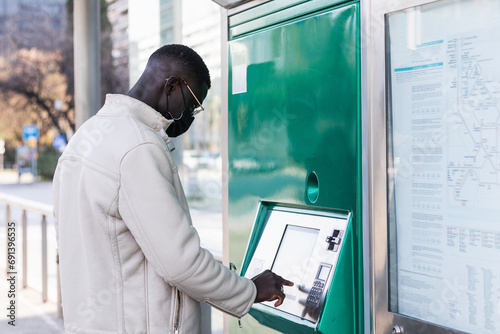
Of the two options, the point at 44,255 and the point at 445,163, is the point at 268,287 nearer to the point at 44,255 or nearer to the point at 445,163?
the point at 445,163

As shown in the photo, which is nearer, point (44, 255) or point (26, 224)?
point (44, 255)

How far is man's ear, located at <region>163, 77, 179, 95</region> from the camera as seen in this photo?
5.59 feet

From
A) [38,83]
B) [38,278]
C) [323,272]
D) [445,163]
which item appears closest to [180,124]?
[323,272]

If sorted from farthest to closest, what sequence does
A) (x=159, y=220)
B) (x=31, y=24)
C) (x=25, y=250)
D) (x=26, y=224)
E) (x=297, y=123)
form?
(x=31, y=24) → (x=25, y=250) → (x=26, y=224) → (x=297, y=123) → (x=159, y=220)

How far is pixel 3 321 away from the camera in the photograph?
480cm

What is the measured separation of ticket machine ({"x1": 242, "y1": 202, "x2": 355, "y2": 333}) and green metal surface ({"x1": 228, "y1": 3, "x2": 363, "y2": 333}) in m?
0.03

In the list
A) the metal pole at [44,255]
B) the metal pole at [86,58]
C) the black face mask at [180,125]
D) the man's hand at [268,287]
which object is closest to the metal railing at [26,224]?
the metal pole at [44,255]

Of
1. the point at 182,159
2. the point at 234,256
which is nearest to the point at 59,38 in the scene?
the point at 182,159

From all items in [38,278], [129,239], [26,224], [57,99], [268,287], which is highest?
[57,99]

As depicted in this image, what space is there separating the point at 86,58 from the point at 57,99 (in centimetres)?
1924

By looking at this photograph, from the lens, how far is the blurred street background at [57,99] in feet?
15.9

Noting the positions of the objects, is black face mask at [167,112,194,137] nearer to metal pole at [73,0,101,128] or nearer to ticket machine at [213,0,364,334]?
ticket machine at [213,0,364,334]

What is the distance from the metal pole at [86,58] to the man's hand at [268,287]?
2.26m

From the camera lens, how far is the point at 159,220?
4.89 feet
